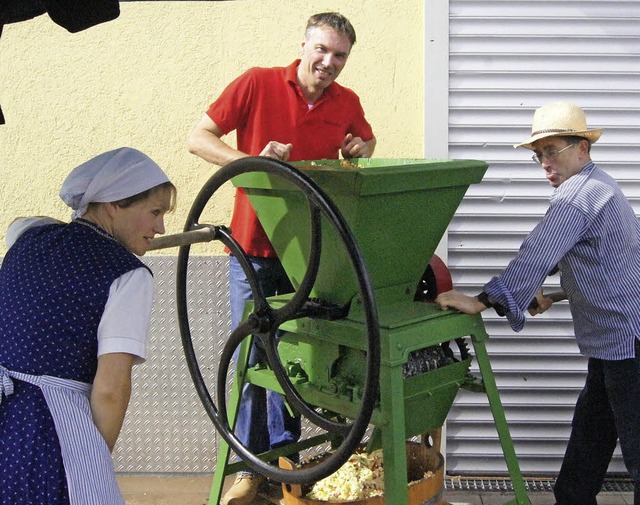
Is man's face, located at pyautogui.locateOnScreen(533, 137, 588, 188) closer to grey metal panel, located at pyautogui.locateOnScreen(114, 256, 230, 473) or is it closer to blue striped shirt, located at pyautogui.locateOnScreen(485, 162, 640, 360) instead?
blue striped shirt, located at pyautogui.locateOnScreen(485, 162, 640, 360)

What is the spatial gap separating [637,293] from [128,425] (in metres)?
2.38

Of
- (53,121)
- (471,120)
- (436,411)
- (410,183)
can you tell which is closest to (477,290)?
(471,120)

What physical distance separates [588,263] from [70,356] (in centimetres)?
176

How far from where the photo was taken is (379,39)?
12.3 feet

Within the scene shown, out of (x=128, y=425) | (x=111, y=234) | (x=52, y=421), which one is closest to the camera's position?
(x=52, y=421)

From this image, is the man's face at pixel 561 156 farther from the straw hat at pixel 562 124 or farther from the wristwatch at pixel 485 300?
the wristwatch at pixel 485 300

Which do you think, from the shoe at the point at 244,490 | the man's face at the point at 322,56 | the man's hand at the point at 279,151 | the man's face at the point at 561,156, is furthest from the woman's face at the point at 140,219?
the shoe at the point at 244,490

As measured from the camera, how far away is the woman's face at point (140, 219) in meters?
2.13

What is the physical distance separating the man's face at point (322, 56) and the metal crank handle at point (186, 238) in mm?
917

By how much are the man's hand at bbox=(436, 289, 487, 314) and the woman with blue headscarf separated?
972mm

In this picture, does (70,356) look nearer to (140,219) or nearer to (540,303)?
(140,219)

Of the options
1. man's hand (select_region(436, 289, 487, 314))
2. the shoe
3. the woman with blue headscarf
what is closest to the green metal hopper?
man's hand (select_region(436, 289, 487, 314))

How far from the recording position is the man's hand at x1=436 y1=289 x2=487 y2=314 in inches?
102

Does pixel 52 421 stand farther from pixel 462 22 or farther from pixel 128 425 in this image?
pixel 462 22
